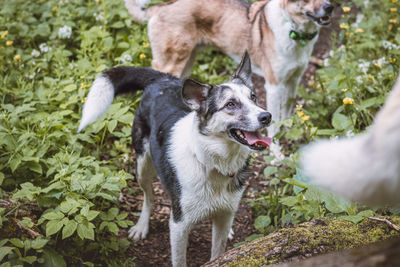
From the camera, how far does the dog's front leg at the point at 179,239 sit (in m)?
2.76

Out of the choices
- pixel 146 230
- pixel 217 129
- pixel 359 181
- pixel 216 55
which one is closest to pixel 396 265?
pixel 359 181

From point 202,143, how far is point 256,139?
37cm

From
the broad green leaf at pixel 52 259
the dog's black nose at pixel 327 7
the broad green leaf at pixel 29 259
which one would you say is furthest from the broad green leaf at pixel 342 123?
the broad green leaf at pixel 29 259

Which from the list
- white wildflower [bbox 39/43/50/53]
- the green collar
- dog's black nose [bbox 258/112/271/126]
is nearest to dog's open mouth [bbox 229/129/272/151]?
dog's black nose [bbox 258/112/271/126]

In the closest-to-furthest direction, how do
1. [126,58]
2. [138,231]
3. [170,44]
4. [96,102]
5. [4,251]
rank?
[4,251]
[96,102]
[138,231]
[126,58]
[170,44]

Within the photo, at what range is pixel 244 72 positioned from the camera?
2.96m

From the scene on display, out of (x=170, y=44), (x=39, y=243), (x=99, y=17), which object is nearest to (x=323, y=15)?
(x=170, y=44)

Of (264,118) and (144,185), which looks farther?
(144,185)

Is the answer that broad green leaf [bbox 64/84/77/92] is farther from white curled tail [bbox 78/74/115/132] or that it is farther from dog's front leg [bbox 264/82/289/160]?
dog's front leg [bbox 264/82/289/160]

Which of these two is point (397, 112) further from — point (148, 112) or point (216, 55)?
point (216, 55)

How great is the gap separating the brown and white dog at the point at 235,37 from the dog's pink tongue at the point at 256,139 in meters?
2.05

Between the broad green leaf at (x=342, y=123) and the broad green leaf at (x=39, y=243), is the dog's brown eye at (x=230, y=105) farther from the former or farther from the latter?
the broad green leaf at (x=39, y=243)

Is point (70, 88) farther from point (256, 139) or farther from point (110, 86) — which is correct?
point (256, 139)

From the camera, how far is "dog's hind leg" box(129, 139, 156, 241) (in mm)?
3355
